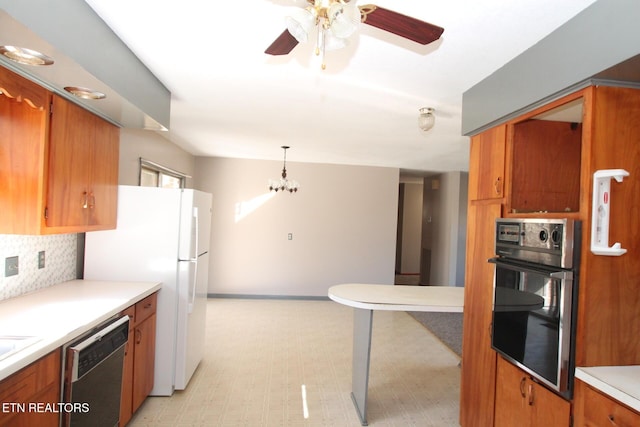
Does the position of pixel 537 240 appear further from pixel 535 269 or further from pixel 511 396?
pixel 511 396

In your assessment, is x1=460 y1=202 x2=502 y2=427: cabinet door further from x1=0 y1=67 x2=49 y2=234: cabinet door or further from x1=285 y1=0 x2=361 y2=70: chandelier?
x1=0 y1=67 x2=49 y2=234: cabinet door

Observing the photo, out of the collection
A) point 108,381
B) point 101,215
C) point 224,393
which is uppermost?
point 101,215

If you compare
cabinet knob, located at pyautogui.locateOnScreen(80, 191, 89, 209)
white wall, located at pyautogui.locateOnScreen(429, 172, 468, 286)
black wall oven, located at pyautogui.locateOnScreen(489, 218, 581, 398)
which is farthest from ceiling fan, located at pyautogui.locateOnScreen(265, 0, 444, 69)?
white wall, located at pyautogui.locateOnScreen(429, 172, 468, 286)

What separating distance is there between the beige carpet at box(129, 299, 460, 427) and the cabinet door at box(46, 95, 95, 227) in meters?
1.53

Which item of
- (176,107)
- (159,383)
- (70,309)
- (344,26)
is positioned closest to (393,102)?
(344,26)

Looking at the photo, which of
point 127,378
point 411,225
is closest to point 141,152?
point 127,378

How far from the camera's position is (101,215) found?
2.44 meters

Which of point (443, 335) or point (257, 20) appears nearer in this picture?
point (257, 20)

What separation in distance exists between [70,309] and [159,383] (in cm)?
110

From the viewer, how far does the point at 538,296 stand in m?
1.56

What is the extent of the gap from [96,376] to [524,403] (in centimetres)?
224

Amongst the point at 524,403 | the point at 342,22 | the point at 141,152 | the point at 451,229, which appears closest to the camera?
the point at 342,22

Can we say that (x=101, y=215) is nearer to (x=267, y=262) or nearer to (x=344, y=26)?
(x=344, y=26)

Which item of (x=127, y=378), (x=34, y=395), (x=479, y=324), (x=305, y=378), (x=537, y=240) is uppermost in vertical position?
(x=537, y=240)
